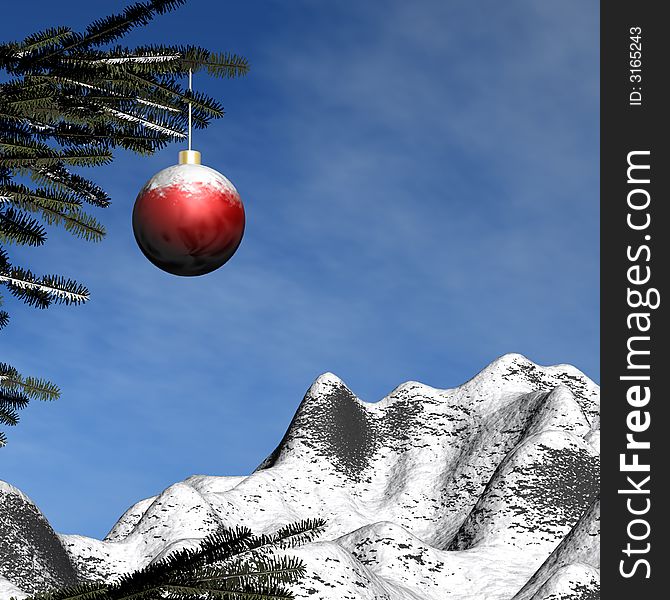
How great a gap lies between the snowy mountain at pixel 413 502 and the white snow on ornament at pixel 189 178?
1538cm

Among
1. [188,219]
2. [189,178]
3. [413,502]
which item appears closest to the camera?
[188,219]

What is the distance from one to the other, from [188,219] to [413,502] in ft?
126

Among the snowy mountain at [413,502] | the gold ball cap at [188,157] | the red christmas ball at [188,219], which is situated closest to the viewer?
the red christmas ball at [188,219]

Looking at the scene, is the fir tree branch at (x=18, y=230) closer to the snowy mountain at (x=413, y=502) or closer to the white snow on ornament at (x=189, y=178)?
the white snow on ornament at (x=189, y=178)

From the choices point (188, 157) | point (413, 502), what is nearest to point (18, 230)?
point (188, 157)

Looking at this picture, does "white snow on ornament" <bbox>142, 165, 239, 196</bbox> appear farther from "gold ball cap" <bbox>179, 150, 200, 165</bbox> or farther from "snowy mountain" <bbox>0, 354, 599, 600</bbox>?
"snowy mountain" <bbox>0, 354, 599, 600</bbox>

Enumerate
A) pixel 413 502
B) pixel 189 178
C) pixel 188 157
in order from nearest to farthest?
pixel 189 178
pixel 188 157
pixel 413 502

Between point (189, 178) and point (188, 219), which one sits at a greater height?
point (189, 178)

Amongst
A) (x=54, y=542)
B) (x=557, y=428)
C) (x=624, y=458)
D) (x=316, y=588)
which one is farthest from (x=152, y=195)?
(x=557, y=428)

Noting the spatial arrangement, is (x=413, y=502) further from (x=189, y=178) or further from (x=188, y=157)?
(x=189, y=178)

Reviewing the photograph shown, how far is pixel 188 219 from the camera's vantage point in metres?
5.16

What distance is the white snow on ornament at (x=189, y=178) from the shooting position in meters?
5.27

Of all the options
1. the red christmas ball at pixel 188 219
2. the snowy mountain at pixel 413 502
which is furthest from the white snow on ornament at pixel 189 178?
the snowy mountain at pixel 413 502

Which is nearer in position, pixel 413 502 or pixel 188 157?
pixel 188 157
